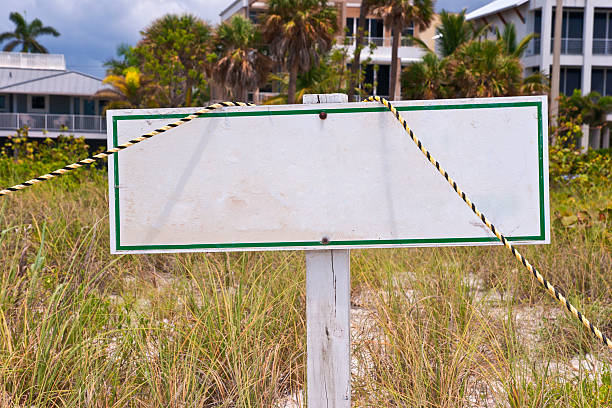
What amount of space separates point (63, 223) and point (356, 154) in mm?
3786

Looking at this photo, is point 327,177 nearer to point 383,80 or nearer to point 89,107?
point 383,80

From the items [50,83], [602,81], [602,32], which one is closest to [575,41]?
[602,32]

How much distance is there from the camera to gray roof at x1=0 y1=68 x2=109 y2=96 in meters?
34.3

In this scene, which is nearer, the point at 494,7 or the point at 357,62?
the point at 357,62

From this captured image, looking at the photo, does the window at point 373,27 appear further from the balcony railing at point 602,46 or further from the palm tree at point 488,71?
the palm tree at point 488,71

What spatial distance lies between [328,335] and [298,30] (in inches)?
857

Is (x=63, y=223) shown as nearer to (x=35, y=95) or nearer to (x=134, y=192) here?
(x=134, y=192)

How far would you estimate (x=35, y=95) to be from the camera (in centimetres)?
3609

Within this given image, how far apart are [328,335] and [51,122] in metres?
34.9

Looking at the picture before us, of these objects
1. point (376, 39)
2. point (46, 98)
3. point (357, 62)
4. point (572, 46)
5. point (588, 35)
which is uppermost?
point (376, 39)

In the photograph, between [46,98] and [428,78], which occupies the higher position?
[46,98]

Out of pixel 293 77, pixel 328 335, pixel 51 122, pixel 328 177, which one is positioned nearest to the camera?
pixel 328 177

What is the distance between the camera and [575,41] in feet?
99.6

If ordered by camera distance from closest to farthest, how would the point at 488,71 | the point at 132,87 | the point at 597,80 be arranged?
the point at 488,71 < the point at 132,87 < the point at 597,80
